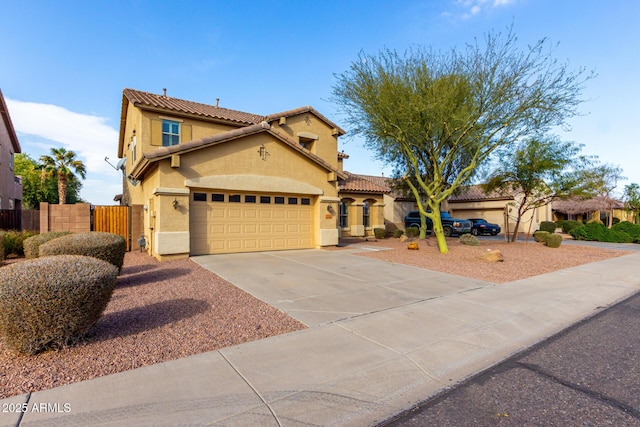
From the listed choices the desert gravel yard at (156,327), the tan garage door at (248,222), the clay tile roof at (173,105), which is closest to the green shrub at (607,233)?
the desert gravel yard at (156,327)

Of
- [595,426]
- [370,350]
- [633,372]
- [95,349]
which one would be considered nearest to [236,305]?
[95,349]

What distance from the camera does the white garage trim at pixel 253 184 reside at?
497 inches

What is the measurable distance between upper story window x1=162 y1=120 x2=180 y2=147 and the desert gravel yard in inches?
340

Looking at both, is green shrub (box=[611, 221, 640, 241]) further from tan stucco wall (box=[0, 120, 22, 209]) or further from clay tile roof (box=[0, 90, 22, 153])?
clay tile roof (box=[0, 90, 22, 153])

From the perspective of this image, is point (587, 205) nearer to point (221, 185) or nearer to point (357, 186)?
point (357, 186)

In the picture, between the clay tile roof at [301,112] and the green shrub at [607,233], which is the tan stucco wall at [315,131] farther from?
the green shrub at [607,233]

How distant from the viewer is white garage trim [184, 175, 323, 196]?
41.4 feet

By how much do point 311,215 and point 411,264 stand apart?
5795 mm

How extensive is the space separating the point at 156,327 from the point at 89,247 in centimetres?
346

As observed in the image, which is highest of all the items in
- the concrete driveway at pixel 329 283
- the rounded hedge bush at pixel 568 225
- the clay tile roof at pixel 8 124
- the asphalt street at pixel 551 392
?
the clay tile roof at pixel 8 124

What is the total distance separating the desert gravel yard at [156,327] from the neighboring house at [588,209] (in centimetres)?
3285

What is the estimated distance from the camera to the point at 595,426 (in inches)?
121

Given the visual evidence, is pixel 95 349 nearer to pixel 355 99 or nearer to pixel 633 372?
pixel 633 372

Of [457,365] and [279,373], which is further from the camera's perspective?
[457,365]
